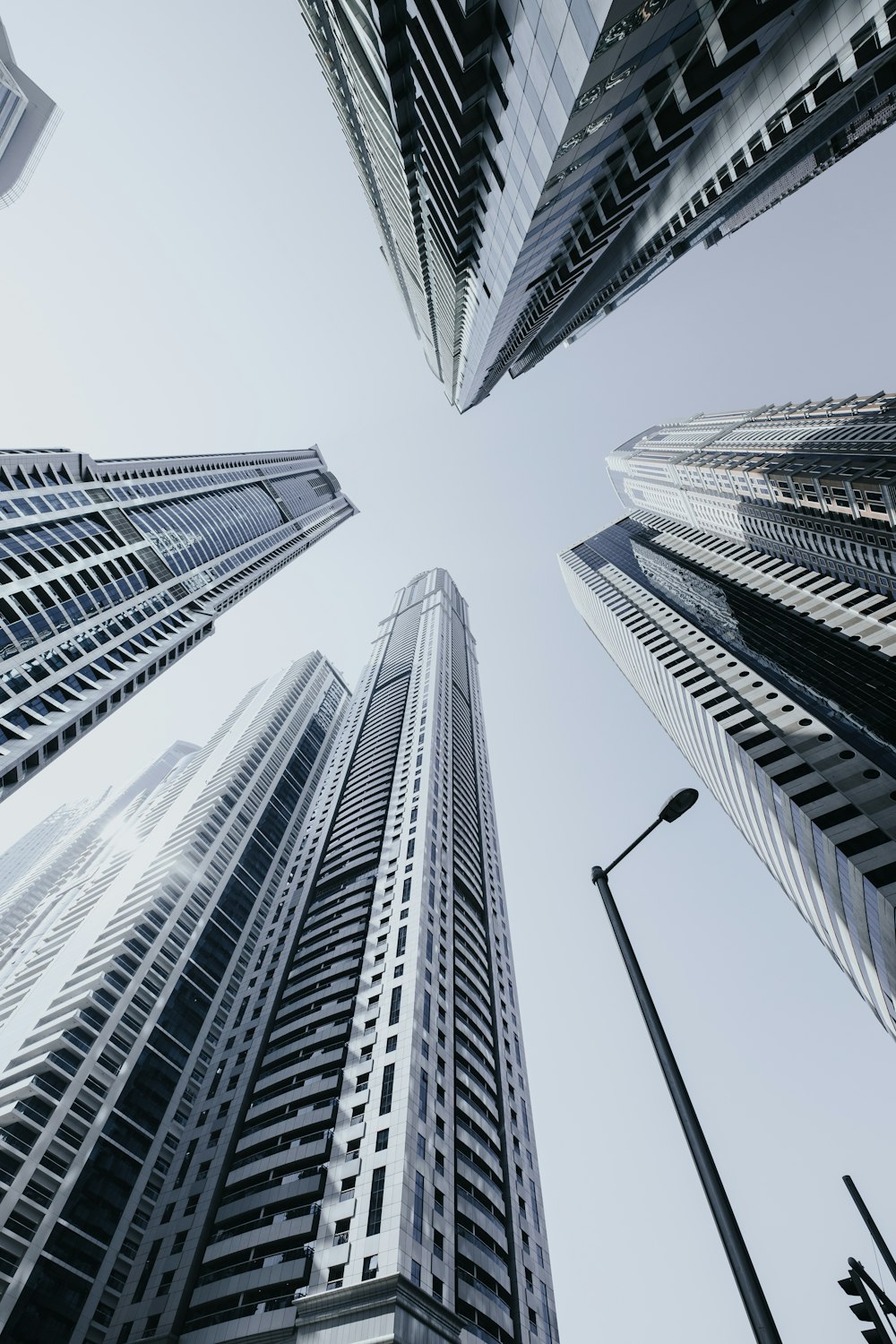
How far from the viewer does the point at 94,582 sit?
90688mm

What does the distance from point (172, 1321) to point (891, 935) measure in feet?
188

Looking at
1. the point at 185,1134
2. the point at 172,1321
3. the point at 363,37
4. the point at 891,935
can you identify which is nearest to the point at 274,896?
the point at 185,1134

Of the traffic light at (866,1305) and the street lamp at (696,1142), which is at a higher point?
the street lamp at (696,1142)

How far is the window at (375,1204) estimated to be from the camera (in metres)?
43.1

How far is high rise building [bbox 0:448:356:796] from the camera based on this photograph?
2788 inches

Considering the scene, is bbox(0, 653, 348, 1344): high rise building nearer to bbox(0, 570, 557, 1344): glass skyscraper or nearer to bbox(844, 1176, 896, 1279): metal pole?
bbox(0, 570, 557, 1344): glass skyscraper

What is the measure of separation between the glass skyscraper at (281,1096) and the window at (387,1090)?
165mm

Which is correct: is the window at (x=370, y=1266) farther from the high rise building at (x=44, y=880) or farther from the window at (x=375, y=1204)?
the high rise building at (x=44, y=880)

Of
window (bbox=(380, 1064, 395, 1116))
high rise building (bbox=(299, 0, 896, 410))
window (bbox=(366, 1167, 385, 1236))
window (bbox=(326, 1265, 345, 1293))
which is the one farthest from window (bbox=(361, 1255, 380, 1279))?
high rise building (bbox=(299, 0, 896, 410))

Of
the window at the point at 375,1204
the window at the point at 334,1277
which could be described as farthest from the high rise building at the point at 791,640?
the window at the point at 334,1277

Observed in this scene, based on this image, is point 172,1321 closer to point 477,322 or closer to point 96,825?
point 477,322

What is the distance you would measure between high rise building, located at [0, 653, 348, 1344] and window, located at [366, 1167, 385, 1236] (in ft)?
76.6

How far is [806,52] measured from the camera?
42562 millimetres

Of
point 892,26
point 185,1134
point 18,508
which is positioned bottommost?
point 185,1134
